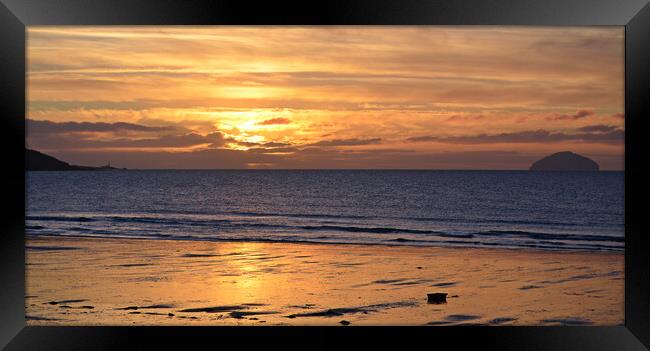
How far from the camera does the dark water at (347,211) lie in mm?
16609

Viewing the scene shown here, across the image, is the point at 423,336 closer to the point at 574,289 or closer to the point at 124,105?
the point at 574,289

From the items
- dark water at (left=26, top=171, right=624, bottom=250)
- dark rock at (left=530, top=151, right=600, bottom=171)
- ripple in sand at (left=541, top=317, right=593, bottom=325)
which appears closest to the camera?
ripple in sand at (left=541, top=317, right=593, bottom=325)

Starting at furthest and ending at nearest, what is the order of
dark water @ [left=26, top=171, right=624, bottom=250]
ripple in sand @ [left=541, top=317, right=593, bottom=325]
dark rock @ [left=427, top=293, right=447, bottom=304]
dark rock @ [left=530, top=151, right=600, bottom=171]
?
dark rock @ [left=530, top=151, right=600, bottom=171] → dark water @ [left=26, top=171, right=624, bottom=250] → dark rock @ [left=427, top=293, right=447, bottom=304] → ripple in sand @ [left=541, top=317, right=593, bottom=325]

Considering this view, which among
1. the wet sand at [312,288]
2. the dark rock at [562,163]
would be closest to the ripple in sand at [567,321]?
the wet sand at [312,288]

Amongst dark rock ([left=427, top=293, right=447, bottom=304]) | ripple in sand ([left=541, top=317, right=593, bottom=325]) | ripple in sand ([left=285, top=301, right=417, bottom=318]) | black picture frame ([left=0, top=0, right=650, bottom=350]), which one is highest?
black picture frame ([left=0, top=0, right=650, bottom=350])

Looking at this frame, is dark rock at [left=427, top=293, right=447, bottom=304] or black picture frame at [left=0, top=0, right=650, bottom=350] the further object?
dark rock at [left=427, top=293, right=447, bottom=304]

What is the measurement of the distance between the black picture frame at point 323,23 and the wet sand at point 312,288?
96 centimetres

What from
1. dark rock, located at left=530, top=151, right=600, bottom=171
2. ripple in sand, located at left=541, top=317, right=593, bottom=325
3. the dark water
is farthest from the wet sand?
dark rock, located at left=530, top=151, right=600, bottom=171

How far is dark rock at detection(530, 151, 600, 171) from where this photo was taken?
39.1 metres

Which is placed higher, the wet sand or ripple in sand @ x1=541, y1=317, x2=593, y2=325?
the wet sand

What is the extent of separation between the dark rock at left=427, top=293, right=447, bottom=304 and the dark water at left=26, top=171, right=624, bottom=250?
7.27 meters

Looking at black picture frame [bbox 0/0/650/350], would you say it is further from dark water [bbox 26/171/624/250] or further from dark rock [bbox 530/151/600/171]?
dark rock [bbox 530/151/600/171]

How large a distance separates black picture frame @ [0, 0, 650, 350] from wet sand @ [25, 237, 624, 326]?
37.8 inches

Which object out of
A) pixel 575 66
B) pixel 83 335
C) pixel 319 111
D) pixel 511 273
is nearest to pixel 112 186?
pixel 319 111
